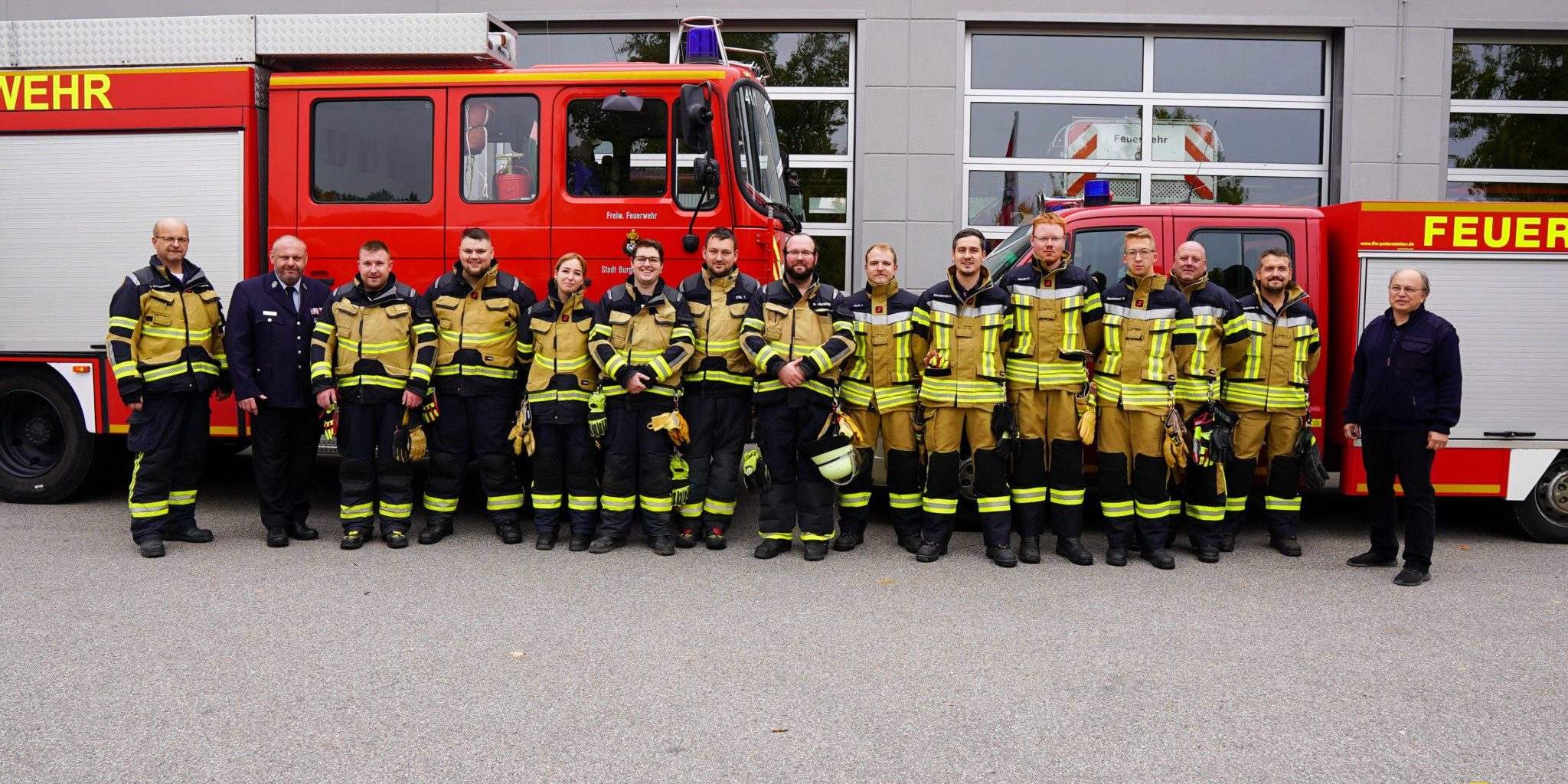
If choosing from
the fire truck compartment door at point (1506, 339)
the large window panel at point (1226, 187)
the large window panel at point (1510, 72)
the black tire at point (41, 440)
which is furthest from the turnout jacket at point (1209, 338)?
the large window panel at point (1510, 72)

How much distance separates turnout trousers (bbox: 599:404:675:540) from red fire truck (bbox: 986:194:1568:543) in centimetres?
263

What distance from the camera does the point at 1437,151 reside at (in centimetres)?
1082

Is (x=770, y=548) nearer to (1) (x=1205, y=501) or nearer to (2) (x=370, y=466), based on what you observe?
(2) (x=370, y=466)

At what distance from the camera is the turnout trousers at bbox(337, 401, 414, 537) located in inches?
239

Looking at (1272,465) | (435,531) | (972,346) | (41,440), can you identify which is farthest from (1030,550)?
(41,440)

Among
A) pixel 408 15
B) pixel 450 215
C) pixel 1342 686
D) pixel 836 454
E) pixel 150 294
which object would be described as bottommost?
pixel 1342 686

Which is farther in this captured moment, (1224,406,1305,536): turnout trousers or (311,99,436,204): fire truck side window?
(311,99,436,204): fire truck side window

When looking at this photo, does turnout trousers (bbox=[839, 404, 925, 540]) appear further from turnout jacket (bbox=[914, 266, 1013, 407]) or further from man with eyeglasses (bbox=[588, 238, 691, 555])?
man with eyeglasses (bbox=[588, 238, 691, 555])

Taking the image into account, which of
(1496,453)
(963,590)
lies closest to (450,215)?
(963,590)

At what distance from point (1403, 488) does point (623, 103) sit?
4.63 meters

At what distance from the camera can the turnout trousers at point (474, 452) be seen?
613cm

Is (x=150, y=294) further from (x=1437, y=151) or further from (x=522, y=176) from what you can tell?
(x=1437, y=151)

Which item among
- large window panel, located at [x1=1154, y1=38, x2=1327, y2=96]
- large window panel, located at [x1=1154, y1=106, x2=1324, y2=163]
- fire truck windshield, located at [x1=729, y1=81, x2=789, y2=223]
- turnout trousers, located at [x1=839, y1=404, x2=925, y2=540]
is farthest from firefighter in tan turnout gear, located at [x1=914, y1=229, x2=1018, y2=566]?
large window panel, located at [x1=1154, y1=38, x2=1327, y2=96]

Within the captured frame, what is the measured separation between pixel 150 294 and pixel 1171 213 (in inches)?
223
